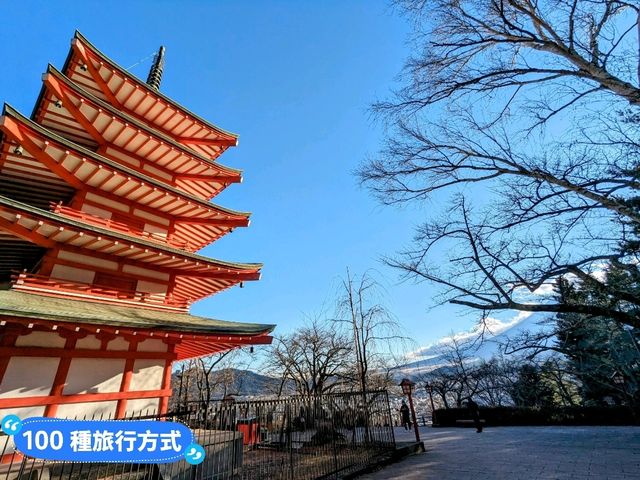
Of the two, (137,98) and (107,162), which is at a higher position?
(137,98)

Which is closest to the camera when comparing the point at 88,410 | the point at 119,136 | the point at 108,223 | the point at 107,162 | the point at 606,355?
the point at 88,410

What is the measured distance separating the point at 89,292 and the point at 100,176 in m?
3.00

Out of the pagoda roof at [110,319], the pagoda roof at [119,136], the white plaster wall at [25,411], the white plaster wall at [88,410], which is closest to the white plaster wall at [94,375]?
the white plaster wall at [88,410]

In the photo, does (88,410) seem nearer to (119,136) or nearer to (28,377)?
(28,377)

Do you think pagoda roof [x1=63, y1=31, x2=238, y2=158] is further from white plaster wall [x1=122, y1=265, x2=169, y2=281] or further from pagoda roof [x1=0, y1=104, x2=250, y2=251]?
white plaster wall [x1=122, y1=265, x2=169, y2=281]

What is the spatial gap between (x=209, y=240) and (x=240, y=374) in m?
26.5

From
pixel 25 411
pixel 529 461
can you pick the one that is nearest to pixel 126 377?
pixel 25 411

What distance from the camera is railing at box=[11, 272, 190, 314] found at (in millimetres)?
→ 6323

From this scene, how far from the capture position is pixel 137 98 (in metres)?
10.1

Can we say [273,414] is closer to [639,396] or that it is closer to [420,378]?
[639,396]

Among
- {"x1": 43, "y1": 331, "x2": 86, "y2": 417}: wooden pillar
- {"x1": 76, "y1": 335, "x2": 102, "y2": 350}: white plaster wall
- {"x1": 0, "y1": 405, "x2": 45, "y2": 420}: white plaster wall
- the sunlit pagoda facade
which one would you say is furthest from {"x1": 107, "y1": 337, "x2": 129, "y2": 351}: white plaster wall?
{"x1": 0, "y1": 405, "x2": 45, "y2": 420}: white plaster wall

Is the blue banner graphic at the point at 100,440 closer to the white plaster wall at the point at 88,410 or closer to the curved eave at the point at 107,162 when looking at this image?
the white plaster wall at the point at 88,410

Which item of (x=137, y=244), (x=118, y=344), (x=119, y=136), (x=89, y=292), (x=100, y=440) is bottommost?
(x=100, y=440)

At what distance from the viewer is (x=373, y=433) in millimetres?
10203
